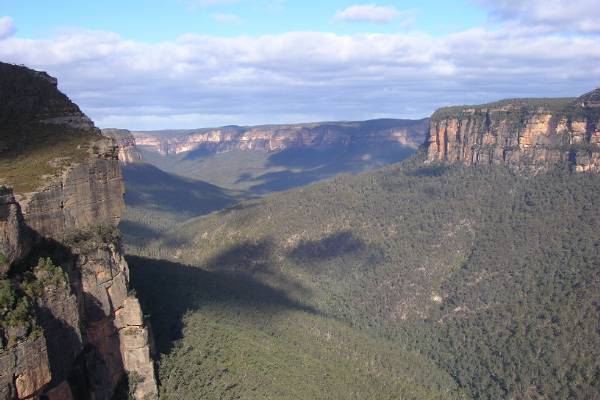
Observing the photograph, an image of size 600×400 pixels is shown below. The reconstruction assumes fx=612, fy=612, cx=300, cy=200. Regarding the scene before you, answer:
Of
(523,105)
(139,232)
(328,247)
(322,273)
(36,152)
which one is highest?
(523,105)

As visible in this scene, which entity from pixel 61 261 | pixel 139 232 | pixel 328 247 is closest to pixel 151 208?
pixel 139 232

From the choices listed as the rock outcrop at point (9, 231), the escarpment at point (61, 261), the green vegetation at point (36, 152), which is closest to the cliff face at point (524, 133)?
the escarpment at point (61, 261)

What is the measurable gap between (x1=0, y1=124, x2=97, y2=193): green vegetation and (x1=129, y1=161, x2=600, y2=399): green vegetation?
16.7 metres

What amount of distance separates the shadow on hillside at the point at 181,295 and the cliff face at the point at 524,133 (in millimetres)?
59737


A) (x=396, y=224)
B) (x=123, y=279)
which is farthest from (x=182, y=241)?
(x=123, y=279)

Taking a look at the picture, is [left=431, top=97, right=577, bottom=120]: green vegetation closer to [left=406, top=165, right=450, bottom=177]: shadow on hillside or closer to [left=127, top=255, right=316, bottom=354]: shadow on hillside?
[left=406, top=165, right=450, bottom=177]: shadow on hillside

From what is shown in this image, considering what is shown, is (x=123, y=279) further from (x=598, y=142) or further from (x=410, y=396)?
(x=598, y=142)

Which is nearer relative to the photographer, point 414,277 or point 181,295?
point 181,295

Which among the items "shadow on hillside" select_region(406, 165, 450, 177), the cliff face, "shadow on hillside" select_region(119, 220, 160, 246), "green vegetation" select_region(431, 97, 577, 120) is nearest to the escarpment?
"shadow on hillside" select_region(119, 220, 160, 246)

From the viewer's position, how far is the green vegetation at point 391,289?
173ft

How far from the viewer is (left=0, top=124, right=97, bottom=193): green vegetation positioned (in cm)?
3155

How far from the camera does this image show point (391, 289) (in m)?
95.0

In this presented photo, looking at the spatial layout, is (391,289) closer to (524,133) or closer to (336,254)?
(336,254)

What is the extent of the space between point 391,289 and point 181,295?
43698 mm
